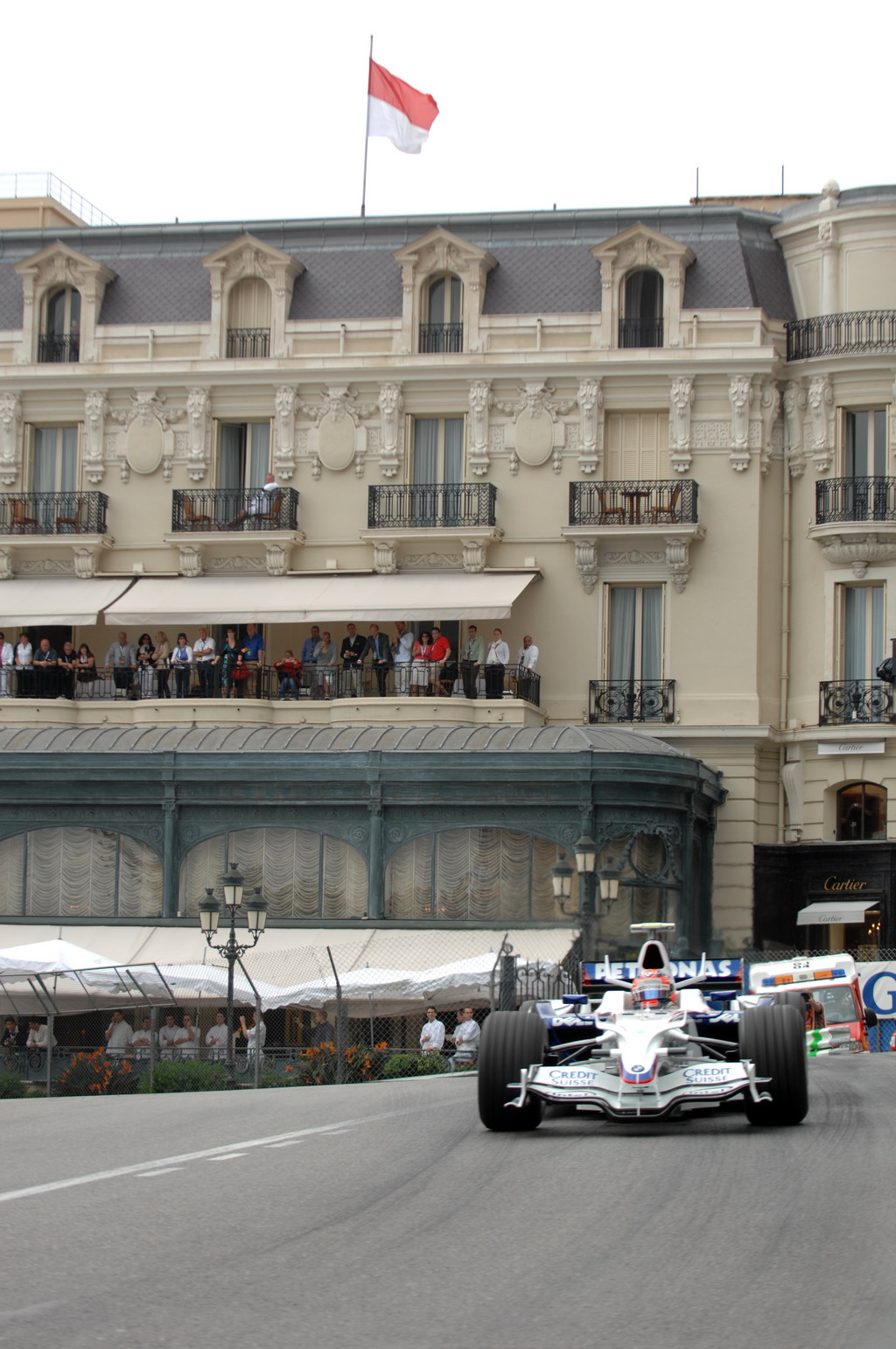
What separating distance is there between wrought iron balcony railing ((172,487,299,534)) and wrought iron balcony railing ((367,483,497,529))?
1.72 m

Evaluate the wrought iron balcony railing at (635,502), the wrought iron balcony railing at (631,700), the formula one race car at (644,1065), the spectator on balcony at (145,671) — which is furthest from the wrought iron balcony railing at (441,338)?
the formula one race car at (644,1065)

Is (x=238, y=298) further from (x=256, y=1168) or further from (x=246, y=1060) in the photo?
(x=256, y=1168)

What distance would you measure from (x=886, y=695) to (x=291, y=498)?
12.4 meters

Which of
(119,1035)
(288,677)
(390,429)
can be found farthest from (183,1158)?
(390,429)

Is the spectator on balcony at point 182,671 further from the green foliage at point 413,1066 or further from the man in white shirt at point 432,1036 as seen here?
the green foliage at point 413,1066

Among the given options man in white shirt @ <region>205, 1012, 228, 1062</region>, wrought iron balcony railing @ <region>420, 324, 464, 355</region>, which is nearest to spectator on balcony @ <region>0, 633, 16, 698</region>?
wrought iron balcony railing @ <region>420, 324, 464, 355</region>

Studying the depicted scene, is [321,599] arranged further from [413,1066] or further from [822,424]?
[413,1066]

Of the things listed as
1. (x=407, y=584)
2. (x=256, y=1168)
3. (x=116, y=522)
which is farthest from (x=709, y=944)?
(x=256, y=1168)

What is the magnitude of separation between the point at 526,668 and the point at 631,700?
2229 mm

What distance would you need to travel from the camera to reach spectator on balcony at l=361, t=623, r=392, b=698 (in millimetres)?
38031

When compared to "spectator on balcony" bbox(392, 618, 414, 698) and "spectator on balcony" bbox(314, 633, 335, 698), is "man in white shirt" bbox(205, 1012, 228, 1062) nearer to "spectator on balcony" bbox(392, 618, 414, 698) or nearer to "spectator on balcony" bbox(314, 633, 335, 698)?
"spectator on balcony" bbox(392, 618, 414, 698)

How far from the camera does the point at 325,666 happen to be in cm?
3856

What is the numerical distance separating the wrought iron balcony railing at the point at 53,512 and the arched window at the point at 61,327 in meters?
2.94

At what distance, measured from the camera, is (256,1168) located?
12.1 meters
